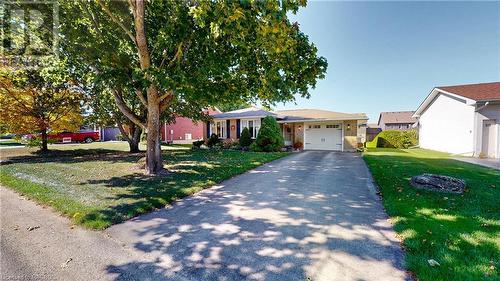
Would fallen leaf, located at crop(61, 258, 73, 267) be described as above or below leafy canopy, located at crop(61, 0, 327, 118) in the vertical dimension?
below

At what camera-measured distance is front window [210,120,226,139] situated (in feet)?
72.4

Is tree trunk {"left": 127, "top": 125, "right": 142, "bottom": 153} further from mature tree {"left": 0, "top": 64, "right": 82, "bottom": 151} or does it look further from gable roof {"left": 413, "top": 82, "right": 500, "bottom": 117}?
gable roof {"left": 413, "top": 82, "right": 500, "bottom": 117}

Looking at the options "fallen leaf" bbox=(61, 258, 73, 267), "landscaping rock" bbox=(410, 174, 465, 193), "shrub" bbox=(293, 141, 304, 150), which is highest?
"shrub" bbox=(293, 141, 304, 150)

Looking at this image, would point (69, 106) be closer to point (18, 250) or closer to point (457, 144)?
point (18, 250)

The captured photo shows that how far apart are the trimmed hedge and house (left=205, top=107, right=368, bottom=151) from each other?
4755mm

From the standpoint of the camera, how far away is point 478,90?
15422 millimetres

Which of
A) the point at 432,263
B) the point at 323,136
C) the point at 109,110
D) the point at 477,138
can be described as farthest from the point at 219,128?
the point at 432,263

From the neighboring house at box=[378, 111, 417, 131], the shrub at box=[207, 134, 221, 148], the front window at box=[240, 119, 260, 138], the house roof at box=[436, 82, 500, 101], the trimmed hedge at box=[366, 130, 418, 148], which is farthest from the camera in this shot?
the neighboring house at box=[378, 111, 417, 131]

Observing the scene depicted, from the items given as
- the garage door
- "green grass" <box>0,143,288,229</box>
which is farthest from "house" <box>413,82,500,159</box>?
"green grass" <box>0,143,288,229</box>

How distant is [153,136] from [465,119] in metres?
19.2

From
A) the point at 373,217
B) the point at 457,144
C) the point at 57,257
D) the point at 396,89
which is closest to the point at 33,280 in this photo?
the point at 57,257

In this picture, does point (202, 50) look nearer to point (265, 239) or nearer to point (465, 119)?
point (265, 239)

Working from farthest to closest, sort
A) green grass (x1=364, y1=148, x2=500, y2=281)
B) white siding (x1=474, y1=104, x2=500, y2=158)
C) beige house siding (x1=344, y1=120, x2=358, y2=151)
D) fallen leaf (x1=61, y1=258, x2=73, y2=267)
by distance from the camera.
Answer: beige house siding (x1=344, y1=120, x2=358, y2=151) < white siding (x1=474, y1=104, x2=500, y2=158) < fallen leaf (x1=61, y1=258, x2=73, y2=267) < green grass (x1=364, y1=148, x2=500, y2=281)

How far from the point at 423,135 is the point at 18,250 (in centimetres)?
2796
